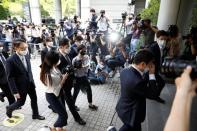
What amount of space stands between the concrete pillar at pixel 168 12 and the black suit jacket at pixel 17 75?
5.06 meters

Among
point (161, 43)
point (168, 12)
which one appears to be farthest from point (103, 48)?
point (161, 43)

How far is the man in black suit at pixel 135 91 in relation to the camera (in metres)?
2.49

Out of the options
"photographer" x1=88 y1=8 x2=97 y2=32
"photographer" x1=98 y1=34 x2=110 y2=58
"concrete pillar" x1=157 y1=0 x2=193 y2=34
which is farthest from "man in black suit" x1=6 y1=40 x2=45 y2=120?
"photographer" x1=88 y1=8 x2=97 y2=32

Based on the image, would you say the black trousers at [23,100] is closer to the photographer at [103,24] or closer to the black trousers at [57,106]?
the black trousers at [57,106]

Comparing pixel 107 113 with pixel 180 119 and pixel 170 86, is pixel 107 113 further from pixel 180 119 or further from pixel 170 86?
pixel 180 119

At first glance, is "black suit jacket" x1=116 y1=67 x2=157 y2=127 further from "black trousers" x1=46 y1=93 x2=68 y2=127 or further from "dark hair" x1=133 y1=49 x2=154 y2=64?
"black trousers" x1=46 y1=93 x2=68 y2=127

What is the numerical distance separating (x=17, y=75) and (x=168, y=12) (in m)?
5.49

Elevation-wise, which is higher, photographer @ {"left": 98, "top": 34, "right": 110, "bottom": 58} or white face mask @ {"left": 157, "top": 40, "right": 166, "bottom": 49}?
white face mask @ {"left": 157, "top": 40, "right": 166, "bottom": 49}

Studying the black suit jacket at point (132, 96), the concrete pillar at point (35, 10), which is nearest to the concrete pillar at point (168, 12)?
the black suit jacket at point (132, 96)

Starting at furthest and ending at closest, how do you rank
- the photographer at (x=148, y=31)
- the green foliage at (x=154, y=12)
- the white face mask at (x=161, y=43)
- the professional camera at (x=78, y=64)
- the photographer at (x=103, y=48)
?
the green foliage at (x=154, y=12), the photographer at (x=103, y=48), the photographer at (x=148, y=31), the white face mask at (x=161, y=43), the professional camera at (x=78, y=64)

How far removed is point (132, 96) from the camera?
2602mm

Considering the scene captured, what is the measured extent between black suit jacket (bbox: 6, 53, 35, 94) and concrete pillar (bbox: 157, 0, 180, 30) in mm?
5058

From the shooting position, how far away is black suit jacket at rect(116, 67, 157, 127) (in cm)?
248

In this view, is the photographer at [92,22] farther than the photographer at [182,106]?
Yes
